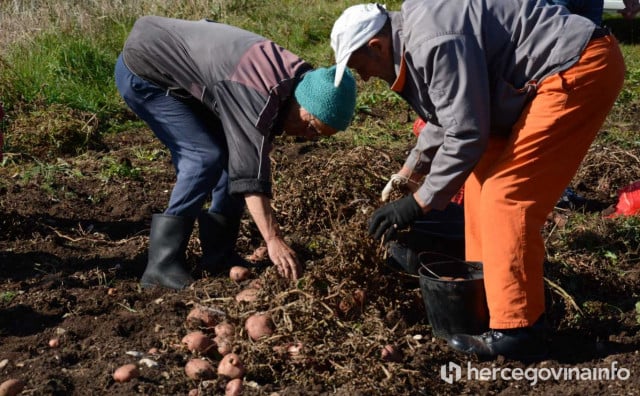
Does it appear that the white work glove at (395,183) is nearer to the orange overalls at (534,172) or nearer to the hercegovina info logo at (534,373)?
the orange overalls at (534,172)

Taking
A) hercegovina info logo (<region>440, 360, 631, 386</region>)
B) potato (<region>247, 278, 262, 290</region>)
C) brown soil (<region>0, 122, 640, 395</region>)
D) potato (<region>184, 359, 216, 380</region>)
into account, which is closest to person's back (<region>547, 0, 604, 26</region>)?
brown soil (<region>0, 122, 640, 395</region>)

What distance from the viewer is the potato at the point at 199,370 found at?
3709mm

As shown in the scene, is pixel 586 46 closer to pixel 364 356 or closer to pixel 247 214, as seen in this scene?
pixel 364 356

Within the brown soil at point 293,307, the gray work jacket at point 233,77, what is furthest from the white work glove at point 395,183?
the gray work jacket at point 233,77

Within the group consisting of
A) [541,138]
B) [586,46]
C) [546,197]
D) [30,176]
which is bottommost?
[30,176]

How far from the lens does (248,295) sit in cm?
415

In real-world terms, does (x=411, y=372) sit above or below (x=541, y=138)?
below

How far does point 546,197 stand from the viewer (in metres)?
3.73

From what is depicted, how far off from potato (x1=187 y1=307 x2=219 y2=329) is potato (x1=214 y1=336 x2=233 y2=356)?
192 millimetres

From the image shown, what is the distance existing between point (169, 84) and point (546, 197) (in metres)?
1.85

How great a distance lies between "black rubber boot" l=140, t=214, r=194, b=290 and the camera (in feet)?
15.0

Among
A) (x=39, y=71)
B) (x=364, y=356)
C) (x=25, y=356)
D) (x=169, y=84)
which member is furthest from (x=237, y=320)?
(x=39, y=71)

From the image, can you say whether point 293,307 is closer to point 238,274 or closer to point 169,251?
point 238,274

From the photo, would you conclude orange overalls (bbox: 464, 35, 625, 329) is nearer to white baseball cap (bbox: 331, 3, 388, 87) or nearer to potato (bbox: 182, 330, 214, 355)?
white baseball cap (bbox: 331, 3, 388, 87)
